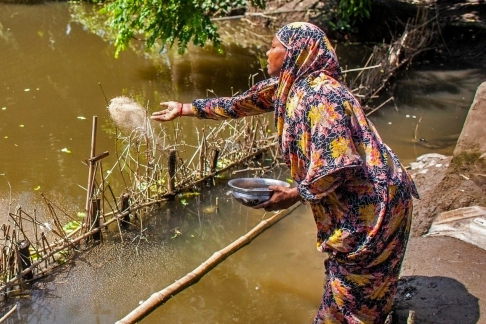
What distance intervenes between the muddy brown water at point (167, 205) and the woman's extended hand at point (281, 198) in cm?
150

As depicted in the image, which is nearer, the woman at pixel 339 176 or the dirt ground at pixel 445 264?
the woman at pixel 339 176

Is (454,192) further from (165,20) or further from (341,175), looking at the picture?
(165,20)

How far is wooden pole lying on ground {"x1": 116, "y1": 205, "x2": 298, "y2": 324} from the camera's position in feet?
12.0

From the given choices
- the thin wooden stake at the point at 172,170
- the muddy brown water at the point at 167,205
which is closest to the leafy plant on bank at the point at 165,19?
the muddy brown water at the point at 167,205

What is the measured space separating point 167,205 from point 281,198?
9.05ft

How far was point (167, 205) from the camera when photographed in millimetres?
5125

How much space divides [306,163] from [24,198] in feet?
12.0

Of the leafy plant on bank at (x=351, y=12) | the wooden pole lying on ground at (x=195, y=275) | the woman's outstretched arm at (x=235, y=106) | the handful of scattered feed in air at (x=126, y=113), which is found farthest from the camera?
the leafy plant on bank at (x=351, y=12)

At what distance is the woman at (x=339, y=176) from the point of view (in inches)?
87.4

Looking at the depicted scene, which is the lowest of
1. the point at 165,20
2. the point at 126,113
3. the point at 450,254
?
the point at 450,254

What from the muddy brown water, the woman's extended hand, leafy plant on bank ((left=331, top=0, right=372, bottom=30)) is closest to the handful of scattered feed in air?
the muddy brown water

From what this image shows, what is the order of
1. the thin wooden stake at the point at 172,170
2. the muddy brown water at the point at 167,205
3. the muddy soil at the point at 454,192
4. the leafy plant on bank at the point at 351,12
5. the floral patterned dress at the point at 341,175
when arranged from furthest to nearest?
the leafy plant on bank at the point at 351,12, the thin wooden stake at the point at 172,170, the muddy soil at the point at 454,192, the muddy brown water at the point at 167,205, the floral patterned dress at the point at 341,175

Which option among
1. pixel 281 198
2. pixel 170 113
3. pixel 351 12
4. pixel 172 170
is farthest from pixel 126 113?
pixel 351 12

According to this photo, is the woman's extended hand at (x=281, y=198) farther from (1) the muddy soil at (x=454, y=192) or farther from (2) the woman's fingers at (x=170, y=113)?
(1) the muddy soil at (x=454, y=192)
